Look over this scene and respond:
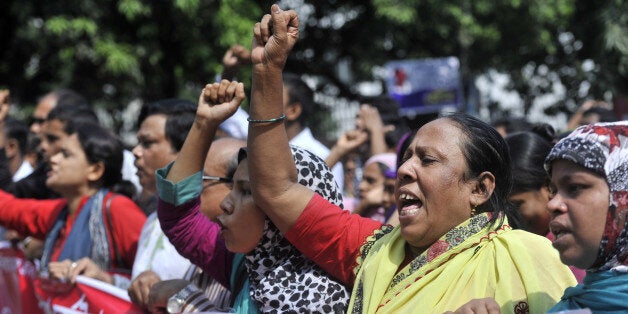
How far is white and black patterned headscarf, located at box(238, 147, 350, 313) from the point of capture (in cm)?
335

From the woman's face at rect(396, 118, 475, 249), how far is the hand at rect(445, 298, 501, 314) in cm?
42

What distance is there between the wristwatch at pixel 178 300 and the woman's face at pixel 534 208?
1.47 meters

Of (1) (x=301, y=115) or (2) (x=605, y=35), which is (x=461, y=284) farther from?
(2) (x=605, y=35)

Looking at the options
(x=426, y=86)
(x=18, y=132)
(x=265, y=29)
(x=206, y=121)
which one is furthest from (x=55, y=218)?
(x=426, y=86)

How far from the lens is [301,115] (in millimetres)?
6414

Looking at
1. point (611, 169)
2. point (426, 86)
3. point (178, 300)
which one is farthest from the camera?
point (426, 86)

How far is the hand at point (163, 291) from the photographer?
3.77 m

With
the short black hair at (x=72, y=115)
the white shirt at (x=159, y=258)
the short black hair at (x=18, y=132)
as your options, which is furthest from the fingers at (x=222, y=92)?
the short black hair at (x=18, y=132)

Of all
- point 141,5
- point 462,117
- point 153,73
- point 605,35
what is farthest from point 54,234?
point 605,35

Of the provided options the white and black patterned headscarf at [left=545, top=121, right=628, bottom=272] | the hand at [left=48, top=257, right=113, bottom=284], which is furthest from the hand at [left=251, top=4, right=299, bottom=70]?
the hand at [left=48, top=257, right=113, bottom=284]

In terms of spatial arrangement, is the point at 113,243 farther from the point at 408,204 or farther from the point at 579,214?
the point at 579,214

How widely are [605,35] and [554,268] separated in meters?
14.7

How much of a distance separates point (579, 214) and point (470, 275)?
46 centimetres

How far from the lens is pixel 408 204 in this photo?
3164 millimetres
